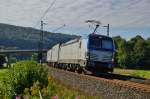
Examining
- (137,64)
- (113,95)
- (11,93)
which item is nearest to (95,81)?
(113,95)

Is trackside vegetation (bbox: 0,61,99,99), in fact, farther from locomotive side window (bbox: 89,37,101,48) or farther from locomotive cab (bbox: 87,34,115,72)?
locomotive side window (bbox: 89,37,101,48)

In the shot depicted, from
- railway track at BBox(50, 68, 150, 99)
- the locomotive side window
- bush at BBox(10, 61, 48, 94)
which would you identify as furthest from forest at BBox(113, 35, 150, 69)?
bush at BBox(10, 61, 48, 94)

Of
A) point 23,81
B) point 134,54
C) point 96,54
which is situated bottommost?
point 23,81

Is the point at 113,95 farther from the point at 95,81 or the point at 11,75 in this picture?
the point at 11,75

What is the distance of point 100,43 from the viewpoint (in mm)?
32656

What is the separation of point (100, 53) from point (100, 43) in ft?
3.54

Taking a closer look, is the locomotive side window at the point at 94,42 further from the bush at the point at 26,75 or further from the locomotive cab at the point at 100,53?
the bush at the point at 26,75

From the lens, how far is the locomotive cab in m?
31.5

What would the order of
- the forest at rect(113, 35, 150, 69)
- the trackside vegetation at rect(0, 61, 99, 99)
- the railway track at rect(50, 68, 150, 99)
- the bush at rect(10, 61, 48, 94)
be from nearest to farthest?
1. the railway track at rect(50, 68, 150, 99)
2. the trackside vegetation at rect(0, 61, 99, 99)
3. the bush at rect(10, 61, 48, 94)
4. the forest at rect(113, 35, 150, 69)

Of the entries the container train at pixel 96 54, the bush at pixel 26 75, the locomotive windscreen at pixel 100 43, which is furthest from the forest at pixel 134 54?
the bush at pixel 26 75

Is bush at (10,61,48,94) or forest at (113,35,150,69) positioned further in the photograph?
forest at (113,35,150,69)

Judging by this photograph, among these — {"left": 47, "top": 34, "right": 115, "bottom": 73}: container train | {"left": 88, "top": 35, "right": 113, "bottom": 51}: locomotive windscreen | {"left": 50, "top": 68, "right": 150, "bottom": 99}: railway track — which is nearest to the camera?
{"left": 50, "top": 68, "right": 150, "bottom": 99}: railway track

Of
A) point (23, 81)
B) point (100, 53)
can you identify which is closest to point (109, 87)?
point (23, 81)

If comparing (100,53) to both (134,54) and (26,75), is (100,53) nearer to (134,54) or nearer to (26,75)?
(26,75)
